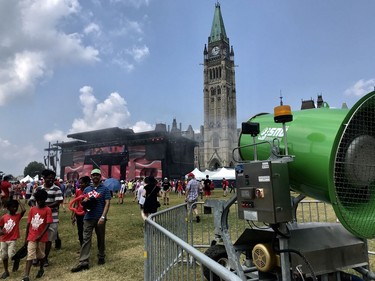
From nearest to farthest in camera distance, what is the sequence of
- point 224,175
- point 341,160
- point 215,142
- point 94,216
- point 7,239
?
point 341,160, point 7,239, point 94,216, point 224,175, point 215,142

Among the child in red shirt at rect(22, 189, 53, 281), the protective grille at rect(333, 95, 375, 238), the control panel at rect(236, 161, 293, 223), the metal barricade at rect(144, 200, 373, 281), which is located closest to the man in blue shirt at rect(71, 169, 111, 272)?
the child in red shirt at rect(22, 189, 53, 281)

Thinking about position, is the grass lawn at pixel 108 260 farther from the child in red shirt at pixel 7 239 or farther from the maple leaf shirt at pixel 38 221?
the maple leaf shirt at pixel 38 221

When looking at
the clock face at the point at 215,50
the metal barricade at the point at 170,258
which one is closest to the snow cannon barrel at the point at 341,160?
the metal barricade at the point at 170,258

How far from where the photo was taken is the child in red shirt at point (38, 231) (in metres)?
5.64

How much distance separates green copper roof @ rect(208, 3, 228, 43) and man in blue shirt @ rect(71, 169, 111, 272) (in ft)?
337

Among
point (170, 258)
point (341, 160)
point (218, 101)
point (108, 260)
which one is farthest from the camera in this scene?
point (218, 101)

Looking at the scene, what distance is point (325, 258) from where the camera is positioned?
3.26 meters

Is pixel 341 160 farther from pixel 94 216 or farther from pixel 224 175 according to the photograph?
pixel 224 175

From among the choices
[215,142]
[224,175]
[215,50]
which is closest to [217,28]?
[215,50]

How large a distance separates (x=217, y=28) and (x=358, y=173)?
11014 cm

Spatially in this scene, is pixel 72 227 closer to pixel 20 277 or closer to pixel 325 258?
pixel 20 277

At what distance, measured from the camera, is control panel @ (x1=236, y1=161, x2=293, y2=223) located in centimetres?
294

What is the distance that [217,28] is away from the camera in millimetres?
105688

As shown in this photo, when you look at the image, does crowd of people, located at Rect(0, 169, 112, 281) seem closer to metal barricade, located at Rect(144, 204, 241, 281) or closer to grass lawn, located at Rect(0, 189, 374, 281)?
grass lawn, located at Rect(0, 189, 374, 281)
